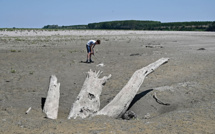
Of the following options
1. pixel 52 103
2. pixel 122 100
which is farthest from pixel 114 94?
pixel 52 103

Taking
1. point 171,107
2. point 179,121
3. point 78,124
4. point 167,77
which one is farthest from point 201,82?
point 78,124

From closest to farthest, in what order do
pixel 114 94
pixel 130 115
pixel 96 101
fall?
pixel 130 115, pixel 96 101, pixel 114 94

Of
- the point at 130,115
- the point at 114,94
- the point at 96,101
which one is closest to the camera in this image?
the point at 130,115

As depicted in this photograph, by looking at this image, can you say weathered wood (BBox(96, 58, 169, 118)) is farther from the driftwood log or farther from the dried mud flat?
the dried mud flat

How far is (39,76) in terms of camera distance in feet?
35.2

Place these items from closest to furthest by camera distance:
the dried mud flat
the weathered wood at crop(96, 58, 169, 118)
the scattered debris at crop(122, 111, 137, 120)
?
the dried mud flat → the weathered wood at crop(96, 58, 169, 118) → the scattered debris at crop(122, 111, 137, 120)

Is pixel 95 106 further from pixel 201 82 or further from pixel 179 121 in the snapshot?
pixel 201 82

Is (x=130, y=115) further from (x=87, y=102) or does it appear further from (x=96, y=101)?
(x=87, y=102)

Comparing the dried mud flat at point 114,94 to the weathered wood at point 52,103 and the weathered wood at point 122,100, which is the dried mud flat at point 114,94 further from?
the weathered wood at point 122,100

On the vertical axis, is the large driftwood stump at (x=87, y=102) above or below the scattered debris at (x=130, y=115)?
above

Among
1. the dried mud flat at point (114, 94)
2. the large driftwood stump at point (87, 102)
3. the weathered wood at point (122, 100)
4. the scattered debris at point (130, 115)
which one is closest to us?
the dried mud flat at point (114, 94)

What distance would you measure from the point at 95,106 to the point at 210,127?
2570 millimetres

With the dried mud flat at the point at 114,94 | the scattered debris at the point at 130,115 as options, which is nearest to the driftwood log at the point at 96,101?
the scattered debris at the point at 130,115

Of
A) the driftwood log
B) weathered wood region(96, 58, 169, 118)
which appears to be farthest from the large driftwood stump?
weathered wood region(96, 58, 169, 118)
